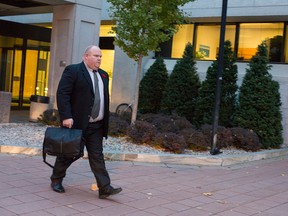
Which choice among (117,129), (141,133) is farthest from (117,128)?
(141,133)

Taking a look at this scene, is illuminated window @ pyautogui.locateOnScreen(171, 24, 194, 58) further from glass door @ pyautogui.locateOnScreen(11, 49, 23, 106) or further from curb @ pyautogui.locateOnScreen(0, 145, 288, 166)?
curb @ pyautogui.locateOnScreen(0, 145, 288, 166)

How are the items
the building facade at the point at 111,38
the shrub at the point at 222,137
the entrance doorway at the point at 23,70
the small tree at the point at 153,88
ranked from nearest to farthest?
1. the shrub at the point at 222,137
2. the building facade at the point at 111,38
3. the small tree at the point at 153,88
4. the entrance doorway at the point at 23,70

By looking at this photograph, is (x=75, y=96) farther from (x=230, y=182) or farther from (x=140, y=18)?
(x=140, y=18)

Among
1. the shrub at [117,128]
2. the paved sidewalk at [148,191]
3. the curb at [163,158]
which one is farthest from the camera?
the shrub at [117,128]

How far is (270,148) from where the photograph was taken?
11.2 metres

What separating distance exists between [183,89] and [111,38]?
18.5 feet

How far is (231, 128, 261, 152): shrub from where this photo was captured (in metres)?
9.92

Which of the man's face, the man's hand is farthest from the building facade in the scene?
the man's hand

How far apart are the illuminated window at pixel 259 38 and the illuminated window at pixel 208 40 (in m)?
0.56

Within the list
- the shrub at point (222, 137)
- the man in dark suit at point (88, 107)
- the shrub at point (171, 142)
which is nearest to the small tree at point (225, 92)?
the shrub at point (222, 137)

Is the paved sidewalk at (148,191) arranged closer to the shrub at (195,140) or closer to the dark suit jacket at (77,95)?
the shrub at (195,140)

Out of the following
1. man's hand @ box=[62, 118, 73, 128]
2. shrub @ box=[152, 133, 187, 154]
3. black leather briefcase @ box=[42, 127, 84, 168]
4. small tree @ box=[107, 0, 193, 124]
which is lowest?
shrub @ box=[152, 133, 187, 154]

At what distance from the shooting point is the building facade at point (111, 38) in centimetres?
1308

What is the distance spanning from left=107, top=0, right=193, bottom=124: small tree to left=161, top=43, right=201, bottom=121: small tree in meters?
3.01
